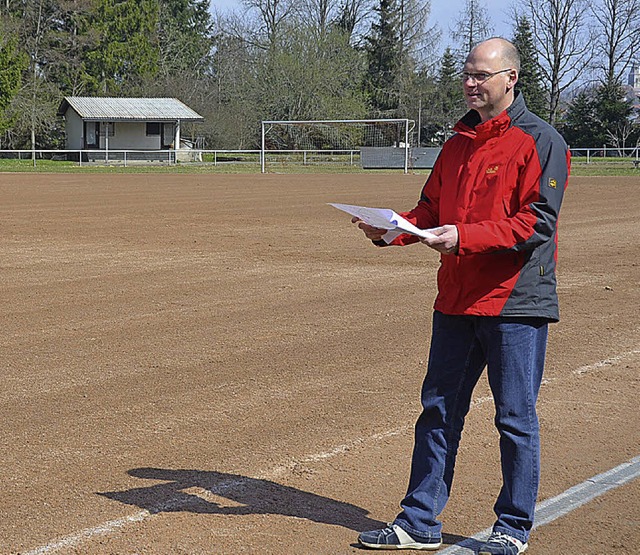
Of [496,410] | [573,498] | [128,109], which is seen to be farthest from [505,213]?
[128,109]

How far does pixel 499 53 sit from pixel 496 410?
1.40m

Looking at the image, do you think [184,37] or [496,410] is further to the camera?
[184,37]

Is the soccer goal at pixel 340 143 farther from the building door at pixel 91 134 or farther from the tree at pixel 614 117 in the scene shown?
the tree at pixel 614 117

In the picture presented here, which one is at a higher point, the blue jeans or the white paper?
the white paper

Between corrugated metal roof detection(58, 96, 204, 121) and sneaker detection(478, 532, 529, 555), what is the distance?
64.2 m

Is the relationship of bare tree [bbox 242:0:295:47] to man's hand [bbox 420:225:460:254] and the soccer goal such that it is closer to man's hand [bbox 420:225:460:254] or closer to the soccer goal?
the soccer goal

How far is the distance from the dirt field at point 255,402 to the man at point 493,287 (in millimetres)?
291

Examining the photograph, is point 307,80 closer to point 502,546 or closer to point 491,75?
point 491,75

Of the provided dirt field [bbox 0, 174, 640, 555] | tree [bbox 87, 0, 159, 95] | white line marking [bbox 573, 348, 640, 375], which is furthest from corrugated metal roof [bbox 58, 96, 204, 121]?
white line marking [bbox 573, 348, 640, 375]

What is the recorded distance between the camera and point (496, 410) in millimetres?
4152

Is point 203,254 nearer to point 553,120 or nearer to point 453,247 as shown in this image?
point 453,247

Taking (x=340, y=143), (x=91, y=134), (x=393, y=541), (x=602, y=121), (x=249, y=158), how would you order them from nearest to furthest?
1. (x=393, y=541)
2. (x=340, y=143)
3. (x=249, y=158)
4. (x=91, y=134)
5. (x=602, y=121)

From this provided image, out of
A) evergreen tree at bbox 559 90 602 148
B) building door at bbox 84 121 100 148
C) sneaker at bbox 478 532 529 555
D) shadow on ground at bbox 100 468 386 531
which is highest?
evergreen tree at bbox 559 90 602 148

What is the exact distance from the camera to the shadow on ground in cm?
466
